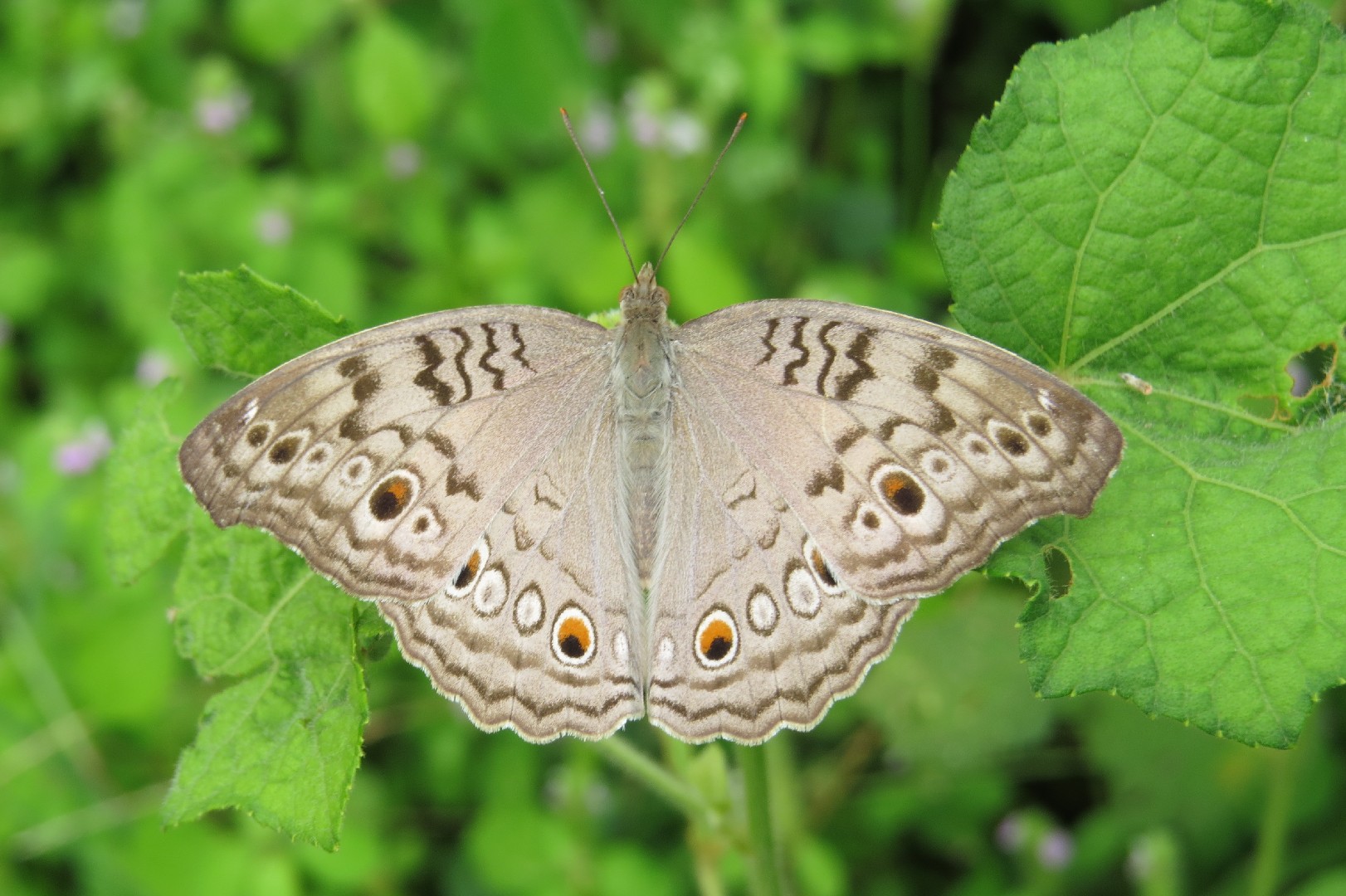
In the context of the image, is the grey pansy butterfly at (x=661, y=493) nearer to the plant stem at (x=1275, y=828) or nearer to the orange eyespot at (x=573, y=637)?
the orange eyespot at (x=573, y=637)

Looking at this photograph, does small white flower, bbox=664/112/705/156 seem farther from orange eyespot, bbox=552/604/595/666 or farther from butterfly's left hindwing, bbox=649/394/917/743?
orange eyespot, bbox=552/604/595/666

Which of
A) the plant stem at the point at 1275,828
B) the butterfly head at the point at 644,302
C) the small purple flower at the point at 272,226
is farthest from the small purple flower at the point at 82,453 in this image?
the plant stem at the point at 1275,828

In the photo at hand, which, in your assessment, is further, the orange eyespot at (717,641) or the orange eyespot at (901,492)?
the orange eyespot at (717,641)

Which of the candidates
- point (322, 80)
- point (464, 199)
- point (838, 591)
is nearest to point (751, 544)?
point (838, 591)

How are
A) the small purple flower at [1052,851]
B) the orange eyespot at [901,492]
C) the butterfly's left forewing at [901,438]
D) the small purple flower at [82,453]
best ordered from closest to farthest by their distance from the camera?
the butterfly's left forewing at [901,438], the orange eyespot at [901,492], the small purple flower at [1052,851], the small purple flower at [82,453]

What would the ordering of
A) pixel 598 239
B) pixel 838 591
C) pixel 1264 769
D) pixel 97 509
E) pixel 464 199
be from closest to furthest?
pixel 838 591, pixel 1264 769, pixel 97 509, pixel 598 239, pixel 464 199

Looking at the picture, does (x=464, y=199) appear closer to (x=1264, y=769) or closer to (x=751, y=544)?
(x=751, y=544)

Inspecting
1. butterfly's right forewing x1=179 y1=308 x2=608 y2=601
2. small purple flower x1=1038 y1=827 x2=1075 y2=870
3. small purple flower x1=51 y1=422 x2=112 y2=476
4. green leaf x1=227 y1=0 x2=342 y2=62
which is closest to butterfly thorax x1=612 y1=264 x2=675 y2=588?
butterfly's right forewing x1=179 y1=308 x2=608 y2=601
